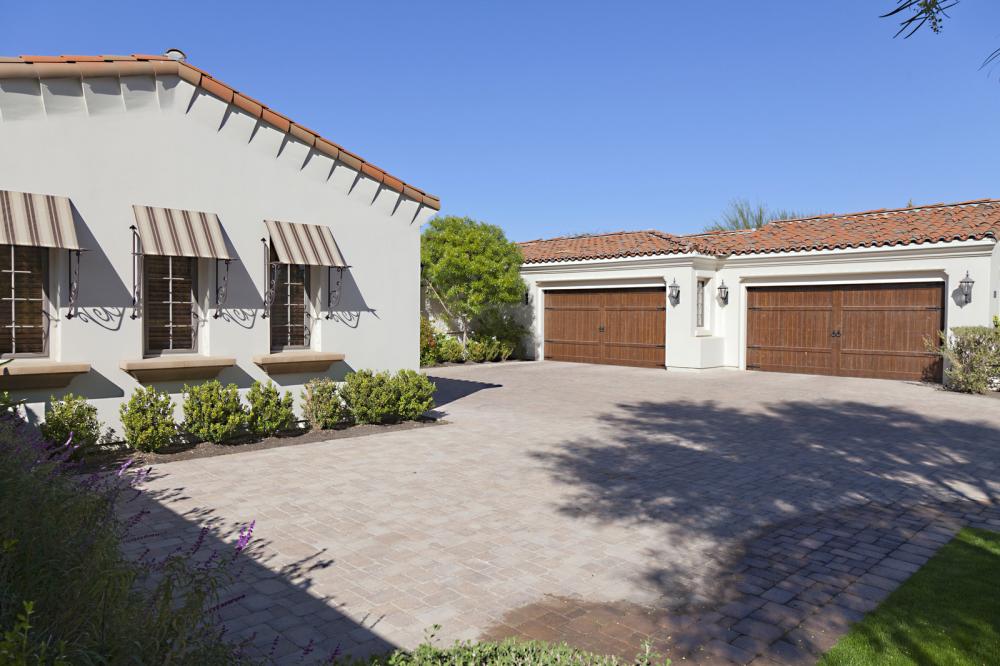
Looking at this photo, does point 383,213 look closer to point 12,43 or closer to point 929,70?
point 12,43

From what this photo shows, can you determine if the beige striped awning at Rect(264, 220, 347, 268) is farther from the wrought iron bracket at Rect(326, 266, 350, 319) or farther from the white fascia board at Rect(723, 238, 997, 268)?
the white fascia board at Rect(723, 238, 997, 268)

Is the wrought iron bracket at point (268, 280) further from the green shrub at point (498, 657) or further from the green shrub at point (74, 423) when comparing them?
the green shrub at point (498, 657)

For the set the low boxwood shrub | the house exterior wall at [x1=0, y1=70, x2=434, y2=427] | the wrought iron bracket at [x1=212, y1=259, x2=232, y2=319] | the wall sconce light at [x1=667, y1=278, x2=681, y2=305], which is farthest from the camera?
the wall sconce light at [x1=667, y1=278, x2=681, y2=305]

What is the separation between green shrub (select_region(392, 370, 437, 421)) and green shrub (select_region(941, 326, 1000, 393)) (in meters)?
12.6

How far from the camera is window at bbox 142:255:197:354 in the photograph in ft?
31.9

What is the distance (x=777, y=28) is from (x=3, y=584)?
13.0 meters

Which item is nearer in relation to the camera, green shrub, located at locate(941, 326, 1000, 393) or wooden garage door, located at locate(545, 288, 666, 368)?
green shrub, located at locate(941, 326, 1000, 393)

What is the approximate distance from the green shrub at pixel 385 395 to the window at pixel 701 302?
11.9 metres

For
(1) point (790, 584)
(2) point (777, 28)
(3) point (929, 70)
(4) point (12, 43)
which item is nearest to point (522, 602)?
(1) point (790, 584)

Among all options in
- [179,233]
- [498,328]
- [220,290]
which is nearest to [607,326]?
[498,328]

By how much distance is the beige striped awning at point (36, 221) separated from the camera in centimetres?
810

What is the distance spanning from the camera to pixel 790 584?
5.26 m

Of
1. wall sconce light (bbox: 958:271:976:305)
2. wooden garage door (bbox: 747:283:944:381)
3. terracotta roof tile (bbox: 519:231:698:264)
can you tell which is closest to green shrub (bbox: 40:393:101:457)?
terracotta roof tile (bbox: 519:231:698:264)

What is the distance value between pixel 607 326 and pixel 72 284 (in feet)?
56.9
